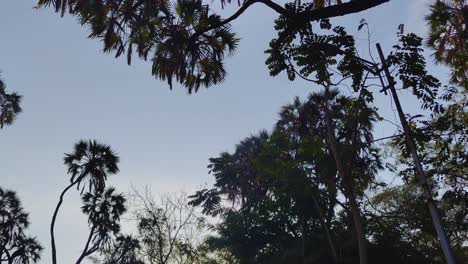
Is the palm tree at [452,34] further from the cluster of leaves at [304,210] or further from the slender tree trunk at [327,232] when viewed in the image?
the slender tree trunk at [327,232]

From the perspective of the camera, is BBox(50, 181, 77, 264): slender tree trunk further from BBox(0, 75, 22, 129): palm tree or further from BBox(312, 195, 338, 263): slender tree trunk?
BBox(312, 195, 338, 263): slender tree trunk

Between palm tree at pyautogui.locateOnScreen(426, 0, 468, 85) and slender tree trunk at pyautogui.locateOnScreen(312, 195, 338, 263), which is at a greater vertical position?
palm tree at pyautogui.locateOnScreen(426, 0, 468, 85)

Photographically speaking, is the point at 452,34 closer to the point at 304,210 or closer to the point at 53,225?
the point at 304,210

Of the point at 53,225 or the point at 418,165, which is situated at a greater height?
the point at 53,225

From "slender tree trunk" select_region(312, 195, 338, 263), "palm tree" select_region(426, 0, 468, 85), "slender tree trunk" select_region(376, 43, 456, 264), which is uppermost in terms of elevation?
"palm tree" select_region(426, 0, 468, 85)

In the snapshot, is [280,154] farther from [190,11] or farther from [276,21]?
[276,21]

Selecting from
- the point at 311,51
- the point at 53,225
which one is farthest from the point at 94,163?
the point at 311,51

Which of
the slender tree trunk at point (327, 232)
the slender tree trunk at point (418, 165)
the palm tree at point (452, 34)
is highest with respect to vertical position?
the palm tree at point (452, 34)

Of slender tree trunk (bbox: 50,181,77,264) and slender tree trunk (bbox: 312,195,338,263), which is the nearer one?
slender tree trunk (bbox: 50,181,77,264)

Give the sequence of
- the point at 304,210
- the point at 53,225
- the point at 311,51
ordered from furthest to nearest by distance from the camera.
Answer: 1. the point at 304,210
2. the point at 53,225
3. the point at 311,51

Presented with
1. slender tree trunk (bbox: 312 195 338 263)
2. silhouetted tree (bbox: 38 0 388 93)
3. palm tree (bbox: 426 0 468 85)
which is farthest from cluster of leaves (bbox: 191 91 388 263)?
silhouetted tree (bbox: 38 0 388 93)

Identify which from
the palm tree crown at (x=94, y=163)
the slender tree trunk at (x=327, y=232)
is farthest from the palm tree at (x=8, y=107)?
the slender tree trunk at (x=327, y=232)

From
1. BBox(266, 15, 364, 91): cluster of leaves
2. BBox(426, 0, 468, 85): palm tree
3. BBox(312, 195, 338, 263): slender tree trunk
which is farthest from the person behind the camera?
BBox(312, 195, 338, 263): slender tree trunk

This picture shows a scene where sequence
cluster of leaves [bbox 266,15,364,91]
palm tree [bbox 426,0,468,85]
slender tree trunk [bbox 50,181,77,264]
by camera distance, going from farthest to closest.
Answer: slender tree trunk [bbox 50,181,77,264] → palm tree [bbox 426,0,468,85] → cluster of leaves [bbox 266,15,364,91]
